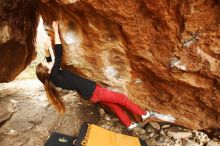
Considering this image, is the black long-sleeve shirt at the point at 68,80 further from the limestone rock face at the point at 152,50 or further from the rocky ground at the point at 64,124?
the rocky ground at the point at 64,124

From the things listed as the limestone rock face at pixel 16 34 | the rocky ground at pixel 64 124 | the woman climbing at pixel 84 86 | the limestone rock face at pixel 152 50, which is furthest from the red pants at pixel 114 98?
the limestone rock face at pixel 16 34

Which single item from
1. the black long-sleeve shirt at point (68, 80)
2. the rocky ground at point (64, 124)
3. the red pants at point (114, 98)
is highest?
the black long-sleeve shirt at point (68, 80)

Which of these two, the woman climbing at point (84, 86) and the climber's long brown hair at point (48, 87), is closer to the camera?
the woman climbing at point (84, 86)

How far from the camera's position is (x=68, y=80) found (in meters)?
4.12

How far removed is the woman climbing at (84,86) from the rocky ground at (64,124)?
0.92ft

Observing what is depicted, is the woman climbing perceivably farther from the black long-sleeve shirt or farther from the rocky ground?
the rocky ground

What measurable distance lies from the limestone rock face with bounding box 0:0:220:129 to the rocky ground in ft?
0.73

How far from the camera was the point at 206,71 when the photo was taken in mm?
3525

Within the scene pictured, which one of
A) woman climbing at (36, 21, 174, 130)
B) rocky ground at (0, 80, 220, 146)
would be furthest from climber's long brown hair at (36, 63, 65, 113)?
rocky ground at (0, 80, 220, 146)

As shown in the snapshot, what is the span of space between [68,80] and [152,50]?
49.1 inches

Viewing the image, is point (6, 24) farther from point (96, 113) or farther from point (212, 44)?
point (212, 44)

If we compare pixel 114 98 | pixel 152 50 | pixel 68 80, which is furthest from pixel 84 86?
pixel 152 50

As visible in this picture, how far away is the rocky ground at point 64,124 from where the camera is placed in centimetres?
410

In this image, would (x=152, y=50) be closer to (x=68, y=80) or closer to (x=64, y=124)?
(x=68, y=80)
